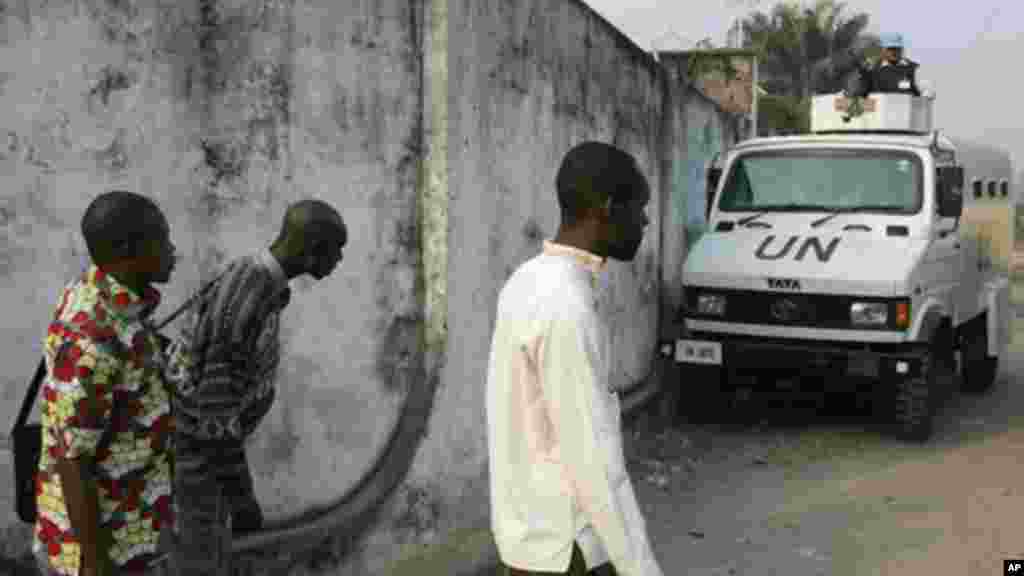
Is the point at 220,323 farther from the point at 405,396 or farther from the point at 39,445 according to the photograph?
the point at 405,396

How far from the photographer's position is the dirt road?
5.26 meters

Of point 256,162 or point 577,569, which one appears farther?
point 256,162

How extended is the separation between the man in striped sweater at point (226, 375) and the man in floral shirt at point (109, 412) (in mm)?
225

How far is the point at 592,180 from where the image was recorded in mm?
2330

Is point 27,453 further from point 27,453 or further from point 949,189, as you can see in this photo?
point 949,189

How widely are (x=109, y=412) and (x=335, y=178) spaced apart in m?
2.13

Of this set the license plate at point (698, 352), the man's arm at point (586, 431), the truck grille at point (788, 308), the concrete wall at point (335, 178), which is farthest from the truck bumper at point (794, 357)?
the man's arm at point (586, 431)

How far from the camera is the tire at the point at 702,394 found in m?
7.92

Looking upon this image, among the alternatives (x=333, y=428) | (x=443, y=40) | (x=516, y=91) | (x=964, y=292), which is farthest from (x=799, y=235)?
(x=333, y=428)

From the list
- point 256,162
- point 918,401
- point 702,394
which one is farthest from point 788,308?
point 256,162

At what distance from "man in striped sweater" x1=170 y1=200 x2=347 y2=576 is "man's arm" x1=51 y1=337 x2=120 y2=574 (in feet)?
1.39

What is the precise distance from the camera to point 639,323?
7918 mm

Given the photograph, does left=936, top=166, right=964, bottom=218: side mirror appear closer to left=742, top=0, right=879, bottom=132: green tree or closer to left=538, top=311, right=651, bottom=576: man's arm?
left=538, top=311, right=651, bottom=576: man's arm

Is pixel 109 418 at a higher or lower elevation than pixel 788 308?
higher
